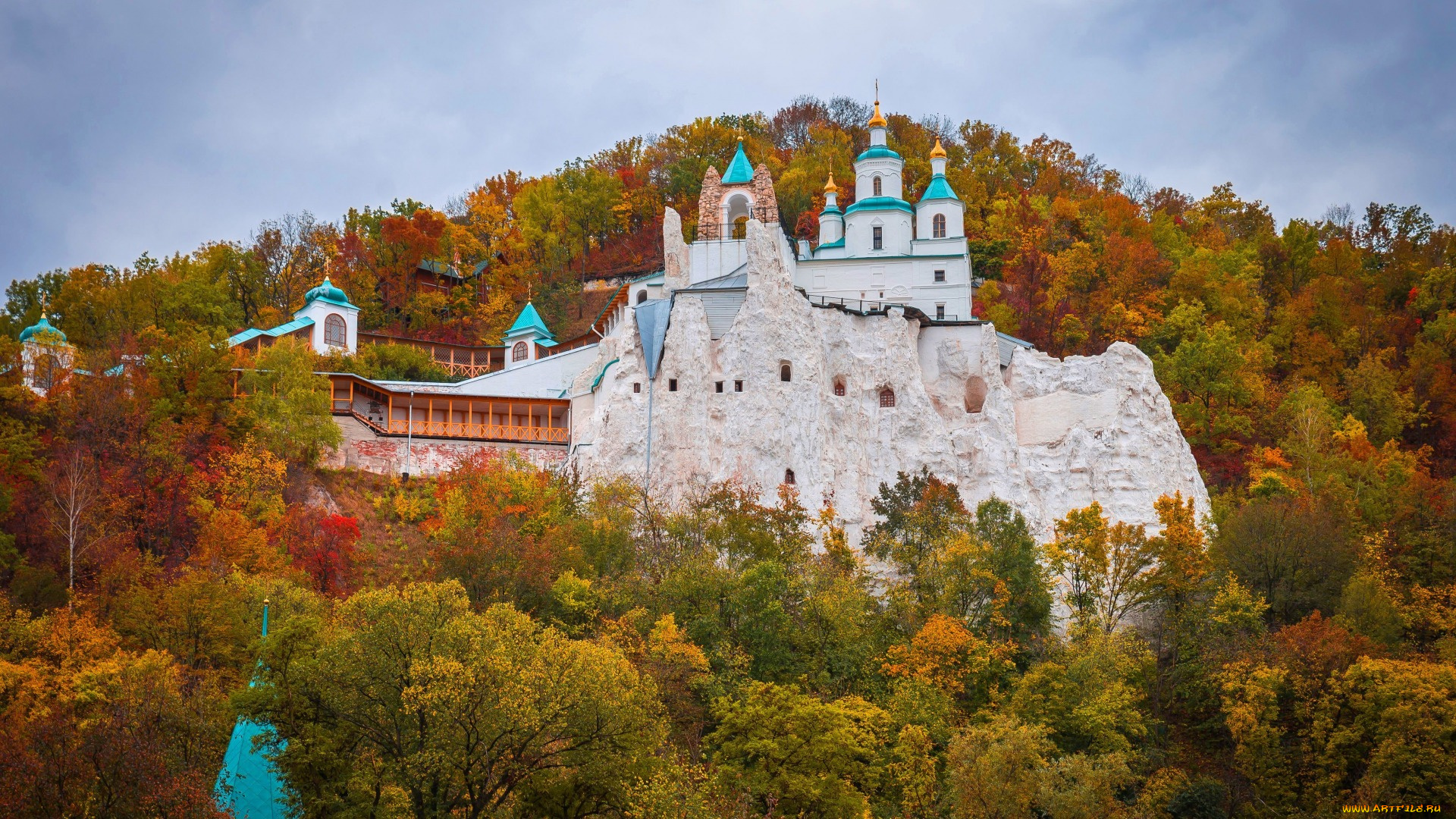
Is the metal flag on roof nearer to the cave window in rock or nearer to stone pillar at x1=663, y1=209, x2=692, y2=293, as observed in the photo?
stone pillar at x1=663, y1=209, x2=692, y2=293

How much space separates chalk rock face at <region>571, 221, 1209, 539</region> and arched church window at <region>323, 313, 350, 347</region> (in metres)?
11.6

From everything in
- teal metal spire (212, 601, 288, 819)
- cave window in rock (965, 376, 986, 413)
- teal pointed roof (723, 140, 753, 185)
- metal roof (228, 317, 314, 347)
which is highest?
teal pointed roof (723, 140, 753, 185)

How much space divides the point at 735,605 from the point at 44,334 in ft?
86.3

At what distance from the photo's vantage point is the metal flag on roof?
42.5 metres

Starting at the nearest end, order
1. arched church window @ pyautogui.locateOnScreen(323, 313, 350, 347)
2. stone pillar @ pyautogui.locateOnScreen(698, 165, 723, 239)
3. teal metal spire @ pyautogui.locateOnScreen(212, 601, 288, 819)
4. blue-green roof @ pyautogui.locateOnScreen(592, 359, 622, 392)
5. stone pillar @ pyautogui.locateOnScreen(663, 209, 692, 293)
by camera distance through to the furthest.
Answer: teal metal spire @ pyautogui.locateOnScreen(212, 601, 288, 819) < blue-green roof @ pyautogui.locateOnScreen(592, 359, 622, 392) < stone pillar @ pyautogui.locateOnScreen(663, 209, 692, 293) < stone pillar @ pyautogui.locateOnScreen(698, 165, 723, 239) < arched church window @ pyautogui.locateOnScreen(323, 313, 350, 347)

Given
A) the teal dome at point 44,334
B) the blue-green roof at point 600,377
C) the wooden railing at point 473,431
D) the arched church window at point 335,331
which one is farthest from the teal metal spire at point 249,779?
the arched church window at point 335,331

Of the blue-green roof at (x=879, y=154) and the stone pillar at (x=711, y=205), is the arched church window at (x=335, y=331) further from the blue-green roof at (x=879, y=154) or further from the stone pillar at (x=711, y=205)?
the blue-green roof at (x=879, y=154)

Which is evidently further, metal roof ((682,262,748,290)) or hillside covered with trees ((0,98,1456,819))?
metal roof ((682,262,748,290))

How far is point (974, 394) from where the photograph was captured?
4453cm

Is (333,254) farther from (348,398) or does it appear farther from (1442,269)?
(1442,269)

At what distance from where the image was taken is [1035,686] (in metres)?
33.7

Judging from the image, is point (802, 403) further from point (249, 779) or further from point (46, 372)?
point (46, 372)

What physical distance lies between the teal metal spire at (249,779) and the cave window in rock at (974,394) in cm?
2529

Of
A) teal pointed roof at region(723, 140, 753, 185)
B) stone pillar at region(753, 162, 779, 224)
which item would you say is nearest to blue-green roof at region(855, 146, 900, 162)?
teal pointed roof at region(723, 140, 753, 185)
